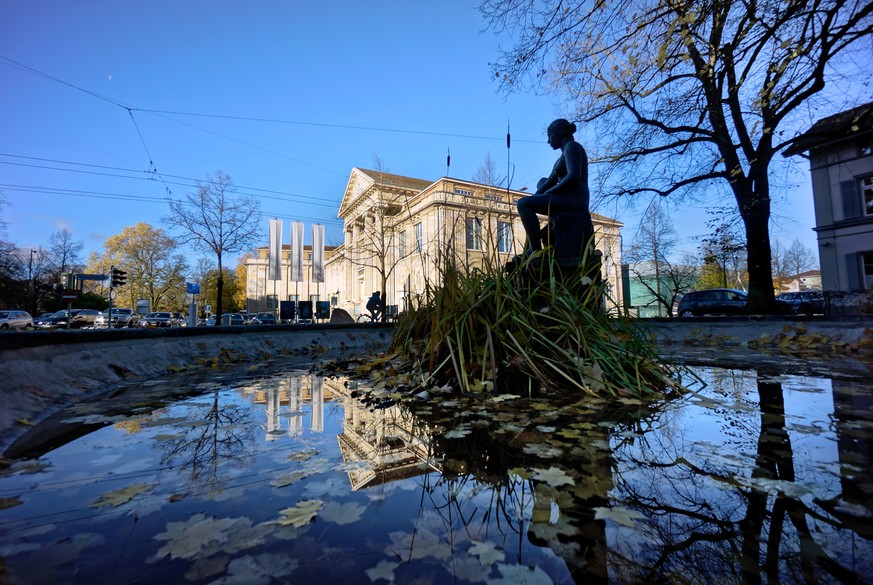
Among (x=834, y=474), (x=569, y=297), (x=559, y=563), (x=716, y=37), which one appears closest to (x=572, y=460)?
(x=559, y=563)

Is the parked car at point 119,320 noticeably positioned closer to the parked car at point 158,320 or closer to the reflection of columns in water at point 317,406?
the parked car at point 158,320

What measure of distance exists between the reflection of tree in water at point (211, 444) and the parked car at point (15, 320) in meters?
27.6

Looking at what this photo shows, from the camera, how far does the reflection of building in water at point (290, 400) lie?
1.95m

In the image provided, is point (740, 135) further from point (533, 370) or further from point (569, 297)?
point (533, 370)

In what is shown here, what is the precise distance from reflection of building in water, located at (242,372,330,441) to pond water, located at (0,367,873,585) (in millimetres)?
39

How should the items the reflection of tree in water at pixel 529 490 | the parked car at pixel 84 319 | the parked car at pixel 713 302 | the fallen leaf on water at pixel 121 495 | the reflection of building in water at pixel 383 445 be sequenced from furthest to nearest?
→ the parked car at pixel 84 319 < the parked car at pixel 713 302 < the reflection of building in water at pixel 383 445 < the fallen leaf on water at pixel 121 495 < the reflection of tree in water at pixel 529 490

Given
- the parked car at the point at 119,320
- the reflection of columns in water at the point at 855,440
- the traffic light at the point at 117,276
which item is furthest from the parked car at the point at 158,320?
the reflection of columns in water at the point at 855,440

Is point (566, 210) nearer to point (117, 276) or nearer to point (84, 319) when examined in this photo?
point (117, 276)

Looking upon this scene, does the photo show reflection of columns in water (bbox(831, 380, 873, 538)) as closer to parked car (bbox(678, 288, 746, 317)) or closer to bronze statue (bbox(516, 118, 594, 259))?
bronze statue (bbox(516, 118, 594, 259))

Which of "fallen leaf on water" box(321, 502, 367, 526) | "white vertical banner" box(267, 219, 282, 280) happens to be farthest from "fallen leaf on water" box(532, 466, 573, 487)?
"white vertical banner" box(267, 219, 282, 280)

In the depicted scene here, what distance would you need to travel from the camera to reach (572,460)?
4.49 ft

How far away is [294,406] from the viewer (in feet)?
7.89

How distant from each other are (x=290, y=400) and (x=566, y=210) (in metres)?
3.18

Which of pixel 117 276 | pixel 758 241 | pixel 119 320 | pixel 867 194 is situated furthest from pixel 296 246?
pixel 867 194
